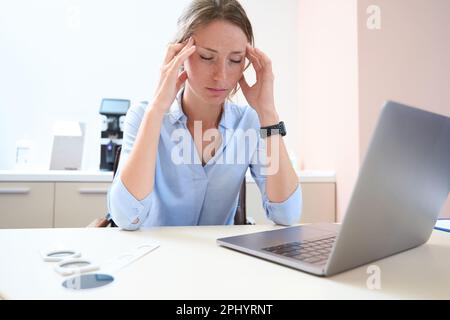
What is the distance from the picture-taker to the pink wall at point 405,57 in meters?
1.84

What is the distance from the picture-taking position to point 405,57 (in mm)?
1908

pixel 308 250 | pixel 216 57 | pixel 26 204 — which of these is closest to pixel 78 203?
pixel 26 204

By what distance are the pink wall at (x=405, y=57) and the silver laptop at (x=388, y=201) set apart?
1311 mm

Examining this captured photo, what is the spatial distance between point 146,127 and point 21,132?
5.27 feet

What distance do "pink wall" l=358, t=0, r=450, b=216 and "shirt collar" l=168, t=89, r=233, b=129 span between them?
940 mm

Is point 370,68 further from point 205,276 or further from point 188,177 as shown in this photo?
point 205,276

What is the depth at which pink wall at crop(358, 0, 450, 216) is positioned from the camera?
1840 millimetres

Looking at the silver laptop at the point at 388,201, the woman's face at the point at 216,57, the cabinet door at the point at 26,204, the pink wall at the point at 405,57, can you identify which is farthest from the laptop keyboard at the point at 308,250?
the cabinet door at the point at 26,204

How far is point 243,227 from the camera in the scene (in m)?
0.86

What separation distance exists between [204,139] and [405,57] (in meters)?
1.41

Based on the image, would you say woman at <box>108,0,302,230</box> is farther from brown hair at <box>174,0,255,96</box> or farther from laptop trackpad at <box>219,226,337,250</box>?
laptop trackpad at <box>219,226,337,250</box>

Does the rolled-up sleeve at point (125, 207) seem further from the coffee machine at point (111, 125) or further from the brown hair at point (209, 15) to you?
the coffee machine at point (111, 125)
